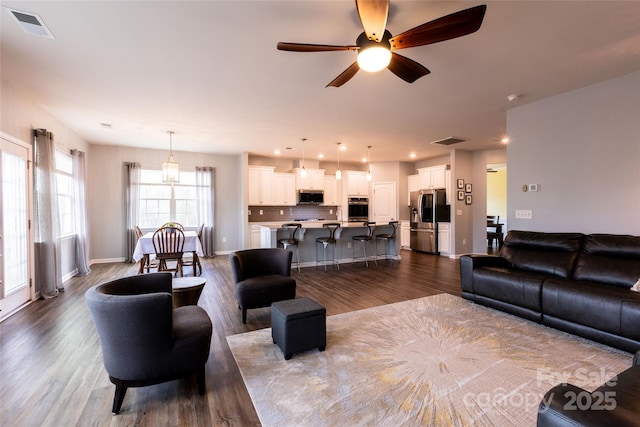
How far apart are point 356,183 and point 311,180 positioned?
155cm

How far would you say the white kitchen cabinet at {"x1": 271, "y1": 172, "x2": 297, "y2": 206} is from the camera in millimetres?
8031

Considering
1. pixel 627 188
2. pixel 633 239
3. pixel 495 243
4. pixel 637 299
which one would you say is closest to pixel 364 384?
pixel 637 299

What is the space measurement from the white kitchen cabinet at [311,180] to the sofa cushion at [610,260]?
6.23 metres

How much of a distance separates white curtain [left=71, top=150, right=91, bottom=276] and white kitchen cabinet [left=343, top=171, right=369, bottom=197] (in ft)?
21.4

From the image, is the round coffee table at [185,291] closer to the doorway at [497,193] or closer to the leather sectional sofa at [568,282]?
the leather sectional sofa at [568,282]

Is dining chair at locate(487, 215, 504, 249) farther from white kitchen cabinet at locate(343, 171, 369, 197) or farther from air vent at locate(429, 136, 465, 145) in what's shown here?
white kitchen cabinet at locate(343, 171, 369, 197)

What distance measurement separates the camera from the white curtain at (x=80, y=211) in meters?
5.49

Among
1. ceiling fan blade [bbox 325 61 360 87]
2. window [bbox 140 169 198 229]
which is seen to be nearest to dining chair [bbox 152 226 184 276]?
window [bbox 140 169 198 229]

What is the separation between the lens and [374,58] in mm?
2133

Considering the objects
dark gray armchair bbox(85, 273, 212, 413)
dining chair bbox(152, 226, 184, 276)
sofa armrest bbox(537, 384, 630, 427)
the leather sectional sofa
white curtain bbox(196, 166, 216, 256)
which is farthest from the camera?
white curtain bbox(196, 166, 216, 256)

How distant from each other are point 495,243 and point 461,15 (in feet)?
33.1

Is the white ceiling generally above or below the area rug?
above

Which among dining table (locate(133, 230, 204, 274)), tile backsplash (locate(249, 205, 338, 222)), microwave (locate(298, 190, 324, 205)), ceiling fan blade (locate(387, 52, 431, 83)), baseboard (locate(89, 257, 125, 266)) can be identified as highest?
ceiling fan blade (locate(387, 52, 431, 83))

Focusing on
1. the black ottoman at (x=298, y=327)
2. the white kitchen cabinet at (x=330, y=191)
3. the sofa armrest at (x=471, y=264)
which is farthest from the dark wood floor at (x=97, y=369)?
the white kitchen cabinet at (x=330, y=191)
